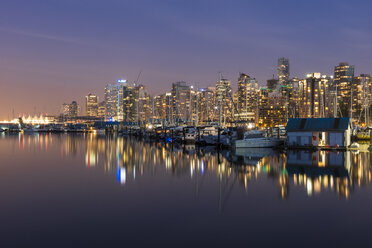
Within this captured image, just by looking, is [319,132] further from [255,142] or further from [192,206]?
[192,206]

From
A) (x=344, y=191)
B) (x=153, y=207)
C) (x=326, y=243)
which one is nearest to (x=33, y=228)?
(x=153, y=207)

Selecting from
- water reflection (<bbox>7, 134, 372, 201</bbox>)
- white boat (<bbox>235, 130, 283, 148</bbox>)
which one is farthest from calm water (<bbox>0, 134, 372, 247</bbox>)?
white boat (<bbox>235, 130, 283, 148</bbox>)

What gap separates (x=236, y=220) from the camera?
19.0 metres

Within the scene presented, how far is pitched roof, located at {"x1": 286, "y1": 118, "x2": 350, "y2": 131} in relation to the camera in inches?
2125

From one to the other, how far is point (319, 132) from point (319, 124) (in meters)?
1.19

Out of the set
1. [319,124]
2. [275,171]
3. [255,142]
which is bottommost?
[275,171]

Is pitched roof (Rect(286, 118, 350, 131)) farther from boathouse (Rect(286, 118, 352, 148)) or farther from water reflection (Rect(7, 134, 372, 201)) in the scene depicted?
water reflection (Rect(7, 134, 372, 201))

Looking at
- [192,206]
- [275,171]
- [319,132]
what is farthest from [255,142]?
[192,206]

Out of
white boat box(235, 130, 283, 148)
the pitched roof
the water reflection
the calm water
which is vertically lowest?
the calm water

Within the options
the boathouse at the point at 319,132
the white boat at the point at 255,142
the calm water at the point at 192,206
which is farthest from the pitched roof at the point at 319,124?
the calm water at the point at 192,206

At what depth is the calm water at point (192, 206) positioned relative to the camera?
16.3m

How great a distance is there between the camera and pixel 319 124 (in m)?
55.1

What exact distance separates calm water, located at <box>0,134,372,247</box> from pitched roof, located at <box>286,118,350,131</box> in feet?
50.7

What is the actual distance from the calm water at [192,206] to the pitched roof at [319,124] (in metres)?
15.5
